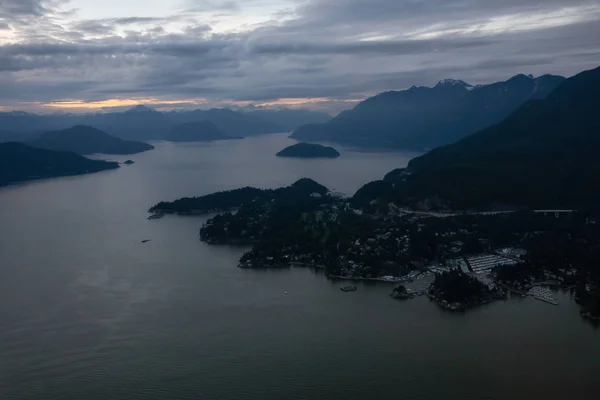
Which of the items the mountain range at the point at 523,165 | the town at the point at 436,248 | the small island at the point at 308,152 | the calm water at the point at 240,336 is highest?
the mountain range at the point at 523,165

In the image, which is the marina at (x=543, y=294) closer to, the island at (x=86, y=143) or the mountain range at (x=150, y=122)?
the island at (x=86, y=143)

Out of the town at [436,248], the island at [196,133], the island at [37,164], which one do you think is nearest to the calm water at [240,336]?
the town at [436,248]

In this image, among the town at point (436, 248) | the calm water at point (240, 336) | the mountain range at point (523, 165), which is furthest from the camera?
the mountain range at point (523, 165)

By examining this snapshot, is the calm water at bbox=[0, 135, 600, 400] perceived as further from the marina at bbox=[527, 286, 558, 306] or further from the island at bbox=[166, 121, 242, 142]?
the island at bbox=[166, 121, 242, 142]

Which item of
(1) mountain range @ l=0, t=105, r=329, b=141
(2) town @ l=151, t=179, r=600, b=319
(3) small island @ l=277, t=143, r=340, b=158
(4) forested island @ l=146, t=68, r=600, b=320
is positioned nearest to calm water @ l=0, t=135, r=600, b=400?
(2) town @ l=151, t=179, r=600, b=319

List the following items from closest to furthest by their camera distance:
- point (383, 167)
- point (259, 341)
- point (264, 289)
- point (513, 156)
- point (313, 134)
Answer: point (259, 341) → point (264, 289) → point (513, 156) → point (383, 167) → point (313, 134)

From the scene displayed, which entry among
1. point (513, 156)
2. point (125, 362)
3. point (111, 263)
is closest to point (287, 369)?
point (125, 362)

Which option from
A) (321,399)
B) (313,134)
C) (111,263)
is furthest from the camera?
(313,134)

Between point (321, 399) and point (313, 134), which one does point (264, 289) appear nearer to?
point (321, 399)
